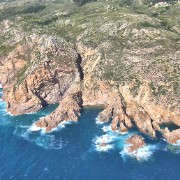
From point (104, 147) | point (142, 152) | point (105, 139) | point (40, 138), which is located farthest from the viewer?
point (40, 138)

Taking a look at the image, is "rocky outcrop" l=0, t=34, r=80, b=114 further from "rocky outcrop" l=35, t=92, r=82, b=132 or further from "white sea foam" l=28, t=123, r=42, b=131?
"rocky outcrop" l=35, t=92, r=82, b=132

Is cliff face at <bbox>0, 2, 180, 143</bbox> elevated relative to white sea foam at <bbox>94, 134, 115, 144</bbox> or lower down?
elevated

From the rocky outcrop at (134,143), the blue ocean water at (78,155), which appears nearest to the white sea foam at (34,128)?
the blue ocean water at (78,155)

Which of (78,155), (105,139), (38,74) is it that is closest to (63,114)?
(105,139)

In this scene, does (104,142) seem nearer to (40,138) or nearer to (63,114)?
(40,138)

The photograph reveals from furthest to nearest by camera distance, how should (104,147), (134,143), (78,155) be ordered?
(104,147)
(134,143)
(78,155)

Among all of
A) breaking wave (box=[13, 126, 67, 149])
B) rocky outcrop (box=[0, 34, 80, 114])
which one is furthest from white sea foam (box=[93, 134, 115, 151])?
rocky outcrop (box=[0, 34, 80, 114])

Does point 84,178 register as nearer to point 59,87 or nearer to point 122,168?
point 122,168

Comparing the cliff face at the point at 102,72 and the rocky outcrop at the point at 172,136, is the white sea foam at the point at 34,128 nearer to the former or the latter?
the cliff face at the point at 102,72
